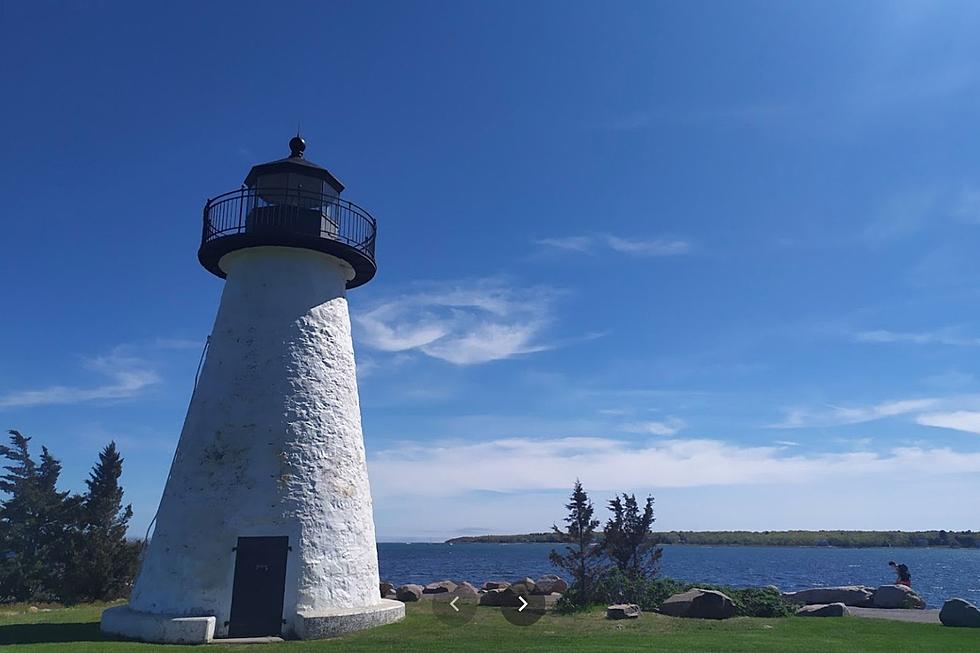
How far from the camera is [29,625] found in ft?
48.7

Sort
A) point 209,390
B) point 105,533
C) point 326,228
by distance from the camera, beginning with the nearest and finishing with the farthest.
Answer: point 209,390, point 326,228, point 105,533

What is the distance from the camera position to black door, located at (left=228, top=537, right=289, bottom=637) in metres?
13.1

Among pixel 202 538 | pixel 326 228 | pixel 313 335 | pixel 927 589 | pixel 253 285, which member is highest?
pixel 326 228

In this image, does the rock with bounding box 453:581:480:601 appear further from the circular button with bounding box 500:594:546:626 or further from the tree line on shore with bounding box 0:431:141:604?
the tree line on shore with bounding box 0:431:141:604

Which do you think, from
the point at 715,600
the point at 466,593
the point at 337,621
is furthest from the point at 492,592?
the point at 337,621

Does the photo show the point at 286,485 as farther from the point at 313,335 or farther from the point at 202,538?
the point at 313,335

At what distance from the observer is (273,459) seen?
549 inches

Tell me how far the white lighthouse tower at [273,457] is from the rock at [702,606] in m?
6.36

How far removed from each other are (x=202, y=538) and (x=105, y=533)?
15.5 metres

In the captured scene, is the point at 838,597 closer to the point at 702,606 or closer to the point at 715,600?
the point at 715,600

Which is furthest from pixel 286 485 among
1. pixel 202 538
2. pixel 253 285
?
pixel 253 285

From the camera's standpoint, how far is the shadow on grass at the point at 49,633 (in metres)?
12.7

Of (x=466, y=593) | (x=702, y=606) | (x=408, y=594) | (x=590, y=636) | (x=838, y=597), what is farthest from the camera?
Answer: (x=408, y=594)

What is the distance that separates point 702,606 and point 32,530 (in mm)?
27239
